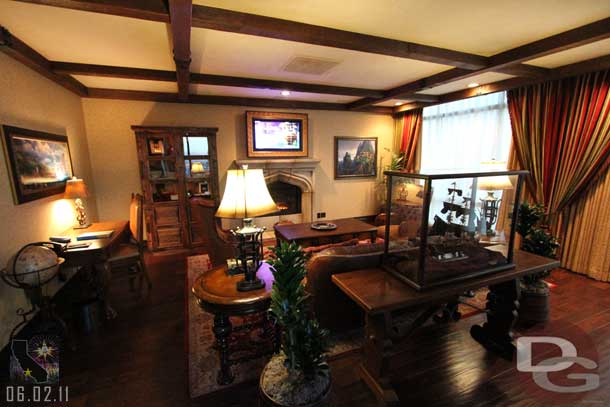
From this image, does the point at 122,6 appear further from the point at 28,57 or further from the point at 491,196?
the point at 491,196

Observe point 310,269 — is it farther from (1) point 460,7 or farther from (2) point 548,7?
(2) point 548,7

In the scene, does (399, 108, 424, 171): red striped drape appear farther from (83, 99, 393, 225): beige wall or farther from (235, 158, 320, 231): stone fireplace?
(235, 158, 320, 231): stone fireplace

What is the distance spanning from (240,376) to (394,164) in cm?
503

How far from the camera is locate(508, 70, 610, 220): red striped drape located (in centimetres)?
314

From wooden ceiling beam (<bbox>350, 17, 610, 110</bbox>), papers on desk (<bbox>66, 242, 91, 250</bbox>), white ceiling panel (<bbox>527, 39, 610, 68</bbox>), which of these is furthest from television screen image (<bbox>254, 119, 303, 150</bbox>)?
white ceiling panel (<bbox>527, 39, 610, 68</bbox>)

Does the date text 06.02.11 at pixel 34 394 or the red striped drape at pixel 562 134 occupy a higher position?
the red striped drape at pixel 562 134

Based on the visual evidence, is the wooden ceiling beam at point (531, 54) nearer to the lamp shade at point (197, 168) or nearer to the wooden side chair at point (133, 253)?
the lamp shade at point (197, 168)

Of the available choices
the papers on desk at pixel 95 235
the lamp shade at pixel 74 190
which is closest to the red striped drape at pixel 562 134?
the papers on desk at pixel 95 235

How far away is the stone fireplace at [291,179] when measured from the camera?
→ 16.9 ft

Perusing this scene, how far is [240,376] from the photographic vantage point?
1.92 metres

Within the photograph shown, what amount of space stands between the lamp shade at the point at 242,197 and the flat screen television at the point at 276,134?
3391 mm

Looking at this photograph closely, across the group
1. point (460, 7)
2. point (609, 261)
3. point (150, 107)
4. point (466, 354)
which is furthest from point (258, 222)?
point (609, 261)

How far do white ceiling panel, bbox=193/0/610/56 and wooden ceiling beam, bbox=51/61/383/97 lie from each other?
172 centimetres

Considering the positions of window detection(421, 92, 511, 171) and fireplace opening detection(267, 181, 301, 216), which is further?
fireplace opening detection(267, 181, 301, 216)
